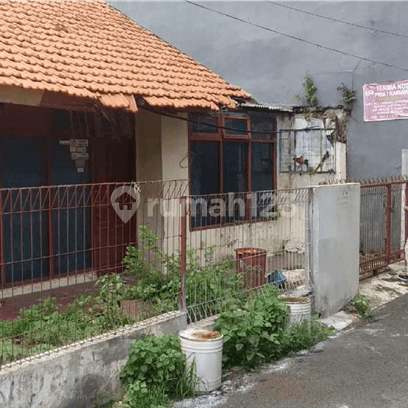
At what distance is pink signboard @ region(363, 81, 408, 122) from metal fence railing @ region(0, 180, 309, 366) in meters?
5.25

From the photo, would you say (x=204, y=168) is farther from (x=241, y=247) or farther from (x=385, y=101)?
(x=385, y=101)

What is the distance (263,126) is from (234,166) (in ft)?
4.43

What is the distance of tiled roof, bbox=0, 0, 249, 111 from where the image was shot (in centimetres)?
661

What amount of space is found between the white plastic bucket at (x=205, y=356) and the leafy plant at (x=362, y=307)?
10.8 feet

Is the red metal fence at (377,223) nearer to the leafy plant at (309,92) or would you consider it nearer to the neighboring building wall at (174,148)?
the neighboring building wall at (174,148)

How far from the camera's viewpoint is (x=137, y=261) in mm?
6172

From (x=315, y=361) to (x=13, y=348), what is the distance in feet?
10.3

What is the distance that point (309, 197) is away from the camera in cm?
721

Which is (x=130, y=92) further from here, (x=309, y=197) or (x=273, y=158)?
(x=273, y=158)

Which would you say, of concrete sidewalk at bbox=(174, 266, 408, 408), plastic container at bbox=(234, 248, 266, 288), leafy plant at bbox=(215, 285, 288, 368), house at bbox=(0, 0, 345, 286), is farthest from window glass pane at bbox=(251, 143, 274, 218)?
leafy plant at bbox=(215, 285, 288, 368)

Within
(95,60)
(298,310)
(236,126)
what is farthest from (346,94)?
(298,310)

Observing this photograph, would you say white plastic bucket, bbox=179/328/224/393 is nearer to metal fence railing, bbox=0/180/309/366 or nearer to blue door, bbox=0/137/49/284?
metal fence railing, bbox=0/180/309/366

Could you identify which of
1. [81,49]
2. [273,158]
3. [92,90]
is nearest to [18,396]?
[92,90]

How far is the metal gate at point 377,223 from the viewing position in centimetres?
930
